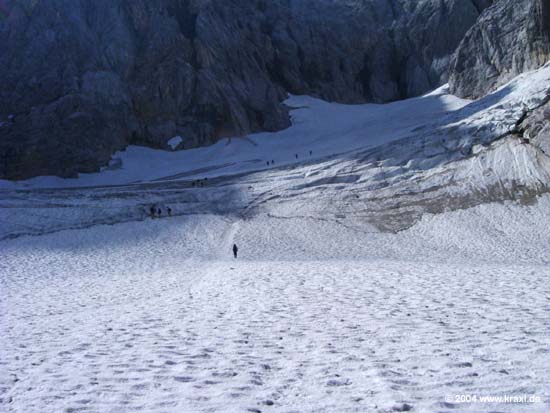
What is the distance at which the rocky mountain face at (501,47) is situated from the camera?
189 ft

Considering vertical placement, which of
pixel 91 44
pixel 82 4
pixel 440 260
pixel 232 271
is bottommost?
pixel 440 260

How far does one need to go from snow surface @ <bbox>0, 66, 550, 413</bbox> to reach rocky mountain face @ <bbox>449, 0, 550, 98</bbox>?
1017 cm

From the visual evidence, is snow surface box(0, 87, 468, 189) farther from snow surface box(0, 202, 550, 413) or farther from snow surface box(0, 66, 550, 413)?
snow surface box(0, 202, 550, 413)

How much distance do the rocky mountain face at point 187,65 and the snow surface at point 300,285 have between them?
2435 centimetres

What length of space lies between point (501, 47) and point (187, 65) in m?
53.7

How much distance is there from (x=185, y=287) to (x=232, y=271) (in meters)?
3.52

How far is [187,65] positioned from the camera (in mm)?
79125

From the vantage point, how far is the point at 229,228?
35.5m

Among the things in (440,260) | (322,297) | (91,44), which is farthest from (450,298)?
(91,44)

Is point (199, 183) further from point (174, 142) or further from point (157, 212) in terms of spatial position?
point (174, 142)

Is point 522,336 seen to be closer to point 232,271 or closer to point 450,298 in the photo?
point 450,298

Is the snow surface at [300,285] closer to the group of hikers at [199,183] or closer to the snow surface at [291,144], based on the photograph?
the group of hikers at [199,183]

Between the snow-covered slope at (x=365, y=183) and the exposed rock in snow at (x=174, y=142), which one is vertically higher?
the exposed rock in snow at (x=174, y=142)

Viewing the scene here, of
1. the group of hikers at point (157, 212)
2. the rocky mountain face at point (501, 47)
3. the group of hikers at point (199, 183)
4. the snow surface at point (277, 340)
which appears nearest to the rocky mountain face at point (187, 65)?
the rocky mountain face at point (501, 47)
